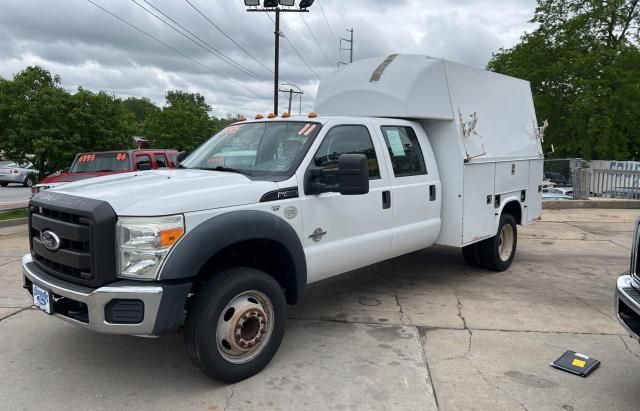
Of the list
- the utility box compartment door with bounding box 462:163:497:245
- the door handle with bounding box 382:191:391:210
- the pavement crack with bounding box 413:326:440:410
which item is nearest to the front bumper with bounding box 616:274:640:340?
the pavement crack with bounding box 413:326:440:410

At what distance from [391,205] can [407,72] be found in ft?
5.25

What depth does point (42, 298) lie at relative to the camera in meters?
3.55

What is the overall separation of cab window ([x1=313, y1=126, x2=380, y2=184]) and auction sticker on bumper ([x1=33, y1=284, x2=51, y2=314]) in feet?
7.21

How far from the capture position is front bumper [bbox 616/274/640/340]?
3207 millimetres

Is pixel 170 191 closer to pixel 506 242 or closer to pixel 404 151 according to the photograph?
pixel 404 151

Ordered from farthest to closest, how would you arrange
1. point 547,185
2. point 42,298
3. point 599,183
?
1. point 547,185
2. point 599,183
3. point 42,298

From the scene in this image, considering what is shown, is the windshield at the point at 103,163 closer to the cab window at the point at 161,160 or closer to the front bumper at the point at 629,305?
the cab window at the point at 161,160

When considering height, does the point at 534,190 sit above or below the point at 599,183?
above

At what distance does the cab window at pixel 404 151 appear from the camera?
16.8ft

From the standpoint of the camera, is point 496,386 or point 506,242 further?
point 506,242

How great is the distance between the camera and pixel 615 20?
33.5m

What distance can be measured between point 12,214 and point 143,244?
11.4 metres

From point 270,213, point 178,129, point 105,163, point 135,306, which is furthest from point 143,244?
point 178,129

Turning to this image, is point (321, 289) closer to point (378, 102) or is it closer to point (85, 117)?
point (378, 102)
